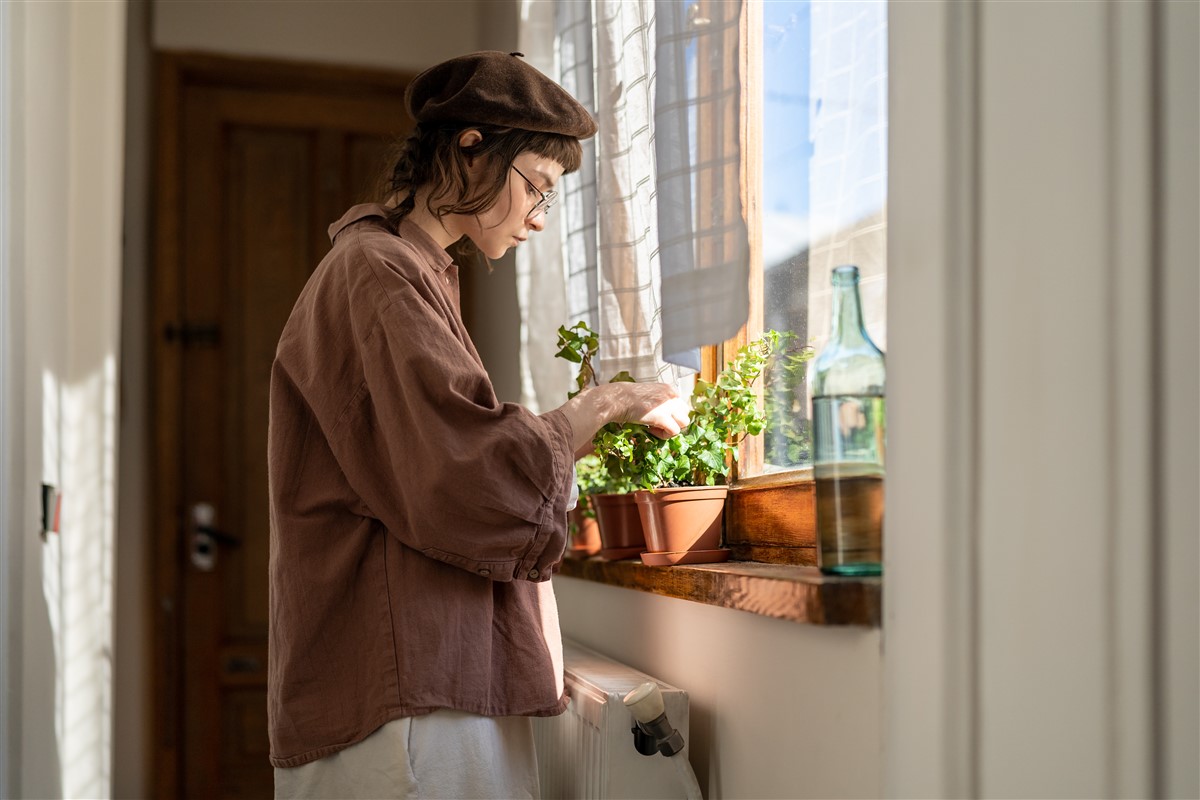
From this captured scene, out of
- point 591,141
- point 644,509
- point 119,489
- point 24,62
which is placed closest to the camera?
point 644,509

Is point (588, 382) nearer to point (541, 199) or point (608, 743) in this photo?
point (541, 199)

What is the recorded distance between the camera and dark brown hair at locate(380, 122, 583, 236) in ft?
4.25

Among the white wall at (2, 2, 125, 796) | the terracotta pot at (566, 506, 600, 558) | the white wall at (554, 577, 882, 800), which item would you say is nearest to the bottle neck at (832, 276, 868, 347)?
the white wall at (554, 577, 882, 800)

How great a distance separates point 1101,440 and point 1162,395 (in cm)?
6

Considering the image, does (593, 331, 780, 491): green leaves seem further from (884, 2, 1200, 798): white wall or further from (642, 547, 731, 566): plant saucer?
(884, 2, 1200, 798): white wall

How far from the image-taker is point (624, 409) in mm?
1264

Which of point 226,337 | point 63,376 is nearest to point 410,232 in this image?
point 63,376

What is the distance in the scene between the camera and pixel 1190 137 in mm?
781

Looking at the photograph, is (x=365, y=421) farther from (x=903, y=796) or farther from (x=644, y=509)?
(x=903, y=796)

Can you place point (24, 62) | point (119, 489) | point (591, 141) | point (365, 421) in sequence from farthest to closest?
point (119, 489)
point (591, 141)
point (24, 62)
point (365, 421)

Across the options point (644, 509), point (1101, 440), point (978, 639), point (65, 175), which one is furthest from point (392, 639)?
point (65, 175)

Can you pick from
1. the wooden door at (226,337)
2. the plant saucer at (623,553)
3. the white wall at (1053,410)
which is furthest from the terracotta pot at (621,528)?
the wooden door at (226,337)

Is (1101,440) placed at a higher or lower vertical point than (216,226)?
lower

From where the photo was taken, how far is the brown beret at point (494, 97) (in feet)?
4.17
